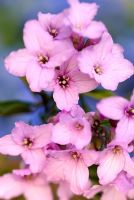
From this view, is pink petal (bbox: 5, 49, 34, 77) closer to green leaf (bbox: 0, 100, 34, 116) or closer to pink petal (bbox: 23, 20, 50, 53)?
pink petal (bbox: 23, 20, 50, 53)

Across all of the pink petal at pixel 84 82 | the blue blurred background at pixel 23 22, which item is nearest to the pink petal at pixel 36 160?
the pink petal at pixel 84 82

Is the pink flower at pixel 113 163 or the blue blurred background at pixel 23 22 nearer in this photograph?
the pink flower at pixel 113 163

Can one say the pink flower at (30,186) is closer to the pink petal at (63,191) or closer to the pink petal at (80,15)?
the pink petal at (63,191)

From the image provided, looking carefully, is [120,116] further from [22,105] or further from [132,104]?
[22,105]

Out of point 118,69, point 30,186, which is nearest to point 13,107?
point 30,186

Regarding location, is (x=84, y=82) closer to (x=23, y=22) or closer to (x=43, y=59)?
(x=43, y=59)

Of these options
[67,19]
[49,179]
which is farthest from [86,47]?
[49,179]
